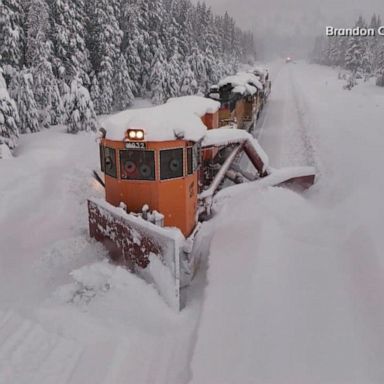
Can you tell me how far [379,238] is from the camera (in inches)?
349

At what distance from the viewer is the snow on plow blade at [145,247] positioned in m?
7.07

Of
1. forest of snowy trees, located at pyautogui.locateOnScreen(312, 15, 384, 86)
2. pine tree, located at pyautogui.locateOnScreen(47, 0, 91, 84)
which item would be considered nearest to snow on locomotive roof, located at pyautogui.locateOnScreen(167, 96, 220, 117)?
pine tree, located at pyautogui.locateOnScreen(47, 0, 91, 84)

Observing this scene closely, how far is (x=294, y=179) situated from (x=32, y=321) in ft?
30.2

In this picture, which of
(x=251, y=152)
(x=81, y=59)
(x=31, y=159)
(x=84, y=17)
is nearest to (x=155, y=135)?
(x=251, y=152)

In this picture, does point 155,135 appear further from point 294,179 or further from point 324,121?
point 324,121

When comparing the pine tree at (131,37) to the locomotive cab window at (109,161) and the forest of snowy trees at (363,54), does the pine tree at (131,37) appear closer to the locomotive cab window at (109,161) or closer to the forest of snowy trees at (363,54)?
the locomotive cab window at (109,161)

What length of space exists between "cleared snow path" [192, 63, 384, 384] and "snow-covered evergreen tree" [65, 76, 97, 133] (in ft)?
46.9

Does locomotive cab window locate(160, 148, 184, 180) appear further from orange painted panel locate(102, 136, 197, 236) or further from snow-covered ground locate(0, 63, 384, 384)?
snow-covered ground locate(0, 63, 384, 384)

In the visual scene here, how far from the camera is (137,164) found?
27.9 feet

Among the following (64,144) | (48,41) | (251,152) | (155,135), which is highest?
(48,41)

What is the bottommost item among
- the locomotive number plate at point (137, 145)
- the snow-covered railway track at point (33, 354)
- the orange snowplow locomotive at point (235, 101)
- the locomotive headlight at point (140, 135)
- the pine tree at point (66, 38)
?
the snow-covered railway track at point (33, 354)

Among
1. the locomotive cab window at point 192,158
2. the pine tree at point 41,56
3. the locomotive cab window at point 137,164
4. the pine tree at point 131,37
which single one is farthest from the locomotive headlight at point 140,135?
the pine tree at point 131,37

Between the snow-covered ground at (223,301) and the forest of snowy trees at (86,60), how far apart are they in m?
11.3

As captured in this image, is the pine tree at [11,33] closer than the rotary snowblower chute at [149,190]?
No
